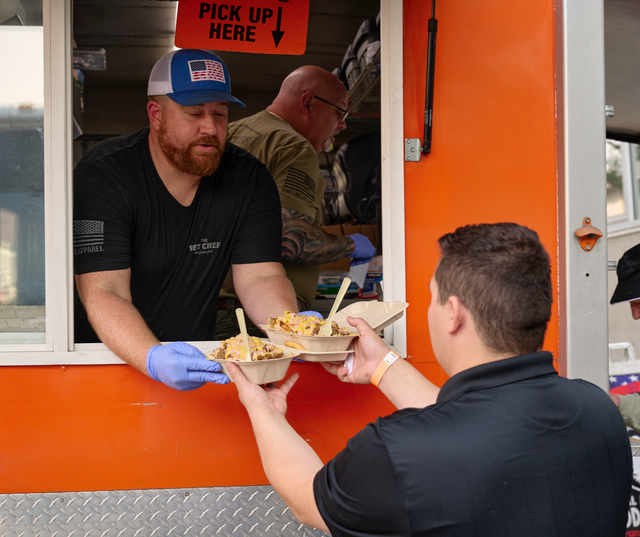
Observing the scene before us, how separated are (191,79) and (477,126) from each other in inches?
48.0

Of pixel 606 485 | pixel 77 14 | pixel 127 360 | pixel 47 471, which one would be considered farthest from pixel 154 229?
pixel 77 14

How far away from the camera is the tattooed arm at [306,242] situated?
3156mm

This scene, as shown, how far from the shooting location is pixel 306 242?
317cm

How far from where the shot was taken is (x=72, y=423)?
190cm

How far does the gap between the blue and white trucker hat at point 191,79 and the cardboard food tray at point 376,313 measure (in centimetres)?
107

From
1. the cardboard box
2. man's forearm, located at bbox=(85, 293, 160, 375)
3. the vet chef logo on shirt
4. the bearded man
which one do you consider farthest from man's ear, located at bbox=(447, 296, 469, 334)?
the cardboard box

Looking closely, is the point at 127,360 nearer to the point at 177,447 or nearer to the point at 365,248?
the point at 177,447

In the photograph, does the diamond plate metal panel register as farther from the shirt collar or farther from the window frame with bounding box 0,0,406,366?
the shirt collar

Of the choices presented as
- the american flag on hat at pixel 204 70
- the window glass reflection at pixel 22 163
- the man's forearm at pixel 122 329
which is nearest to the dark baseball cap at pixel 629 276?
the american flag on hat at pixel 204 70

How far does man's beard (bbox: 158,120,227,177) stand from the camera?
2.45 m

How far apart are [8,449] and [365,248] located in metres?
2.02

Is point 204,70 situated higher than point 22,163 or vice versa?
point 204,70

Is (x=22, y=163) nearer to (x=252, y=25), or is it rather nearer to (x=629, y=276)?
(x=252, y=25)

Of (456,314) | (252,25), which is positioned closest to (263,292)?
(252,25)
